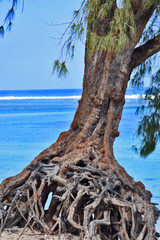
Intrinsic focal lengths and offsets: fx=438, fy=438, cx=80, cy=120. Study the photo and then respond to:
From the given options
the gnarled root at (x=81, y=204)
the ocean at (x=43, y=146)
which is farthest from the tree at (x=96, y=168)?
the ocean at (x=43, y=146)

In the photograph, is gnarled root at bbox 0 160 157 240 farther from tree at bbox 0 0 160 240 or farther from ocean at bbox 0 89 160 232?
ocean at bbox 0 89 160 232

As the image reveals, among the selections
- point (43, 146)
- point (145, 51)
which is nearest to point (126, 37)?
point (145, 51)

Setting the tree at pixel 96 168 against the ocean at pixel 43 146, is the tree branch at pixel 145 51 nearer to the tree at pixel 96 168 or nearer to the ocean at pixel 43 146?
the tree at pixel 96 168

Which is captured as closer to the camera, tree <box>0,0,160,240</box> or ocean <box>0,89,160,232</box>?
tree <box>0,0,160,240</box>

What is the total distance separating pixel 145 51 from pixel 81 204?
1.53 m

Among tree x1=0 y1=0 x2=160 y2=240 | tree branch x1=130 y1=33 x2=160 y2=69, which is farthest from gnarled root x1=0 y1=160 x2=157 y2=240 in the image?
tree branch x1=130 y1=33 x2=160 y2=69

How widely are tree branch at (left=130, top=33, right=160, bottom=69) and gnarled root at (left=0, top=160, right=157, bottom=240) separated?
3.54ft

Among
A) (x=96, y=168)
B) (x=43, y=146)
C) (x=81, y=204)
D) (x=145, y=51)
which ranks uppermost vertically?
(x=43, y=146)

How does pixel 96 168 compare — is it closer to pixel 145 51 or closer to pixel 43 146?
pixel 145 51

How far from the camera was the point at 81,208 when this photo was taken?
3.21 m

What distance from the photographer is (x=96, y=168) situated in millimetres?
3373

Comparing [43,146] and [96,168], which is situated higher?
[43,146]

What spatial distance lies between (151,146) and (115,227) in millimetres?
1687

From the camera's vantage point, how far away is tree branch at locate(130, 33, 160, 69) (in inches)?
152
